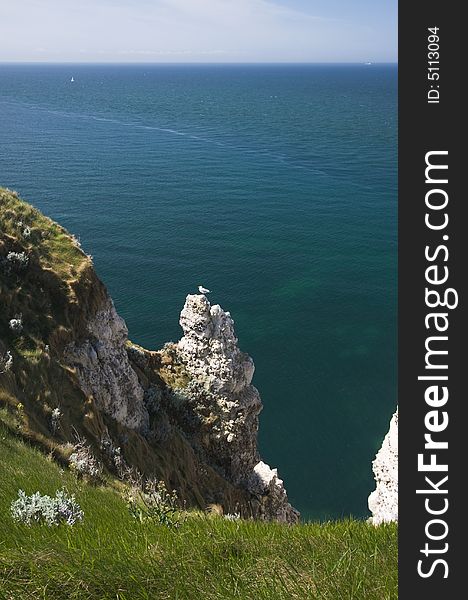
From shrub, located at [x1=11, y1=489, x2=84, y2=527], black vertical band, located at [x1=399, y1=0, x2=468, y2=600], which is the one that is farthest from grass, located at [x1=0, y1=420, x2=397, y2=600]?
black vertical band, located at [x1=399, y1=0, x2=468, y2=600]

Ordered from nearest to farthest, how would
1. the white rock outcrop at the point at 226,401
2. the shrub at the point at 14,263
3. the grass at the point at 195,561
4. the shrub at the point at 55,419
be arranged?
the grass at the point at 195,561, the shrub at the point at 55,419, the shrub at the point at 14,263, the white rock outcrop at the point at 226,401

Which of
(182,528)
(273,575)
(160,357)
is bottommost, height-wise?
(160,357)

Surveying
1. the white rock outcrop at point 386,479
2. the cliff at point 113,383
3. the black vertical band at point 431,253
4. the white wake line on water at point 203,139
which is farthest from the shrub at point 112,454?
the white wake line on water at point 203,139

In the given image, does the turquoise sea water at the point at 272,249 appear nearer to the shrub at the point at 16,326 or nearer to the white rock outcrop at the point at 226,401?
the white rock outcrop at the point at 226,401

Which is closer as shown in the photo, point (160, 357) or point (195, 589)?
point (195, 589)

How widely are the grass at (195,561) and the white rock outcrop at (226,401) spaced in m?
22.1

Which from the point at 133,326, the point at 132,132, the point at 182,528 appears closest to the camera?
the point at 182,528

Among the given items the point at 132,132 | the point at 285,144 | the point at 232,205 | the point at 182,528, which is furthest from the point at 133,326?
the point at 132,132

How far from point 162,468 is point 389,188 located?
94949 millimetres

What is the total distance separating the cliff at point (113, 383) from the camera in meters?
17.3

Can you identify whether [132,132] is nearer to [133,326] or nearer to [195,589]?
[133,326]

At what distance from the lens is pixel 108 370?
2233 centimetres

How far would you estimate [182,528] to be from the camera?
6.68m

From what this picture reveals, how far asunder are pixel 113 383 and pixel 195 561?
17.5m
